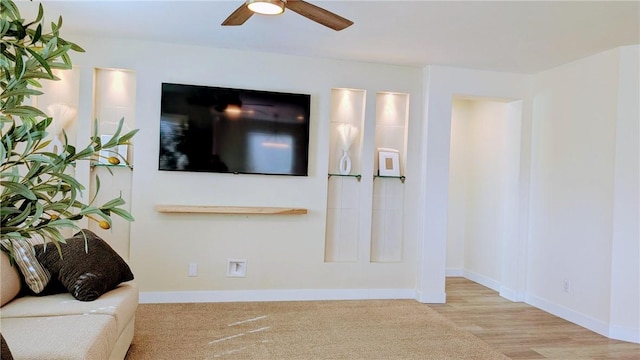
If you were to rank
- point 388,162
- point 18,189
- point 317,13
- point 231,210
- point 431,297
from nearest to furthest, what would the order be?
point 18,189
point 317,13
point 231,210
point 431,297
point 388,162

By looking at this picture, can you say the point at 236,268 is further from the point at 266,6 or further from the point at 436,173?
the point at 266,6

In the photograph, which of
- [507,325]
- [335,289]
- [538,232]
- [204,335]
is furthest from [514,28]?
[204,335]

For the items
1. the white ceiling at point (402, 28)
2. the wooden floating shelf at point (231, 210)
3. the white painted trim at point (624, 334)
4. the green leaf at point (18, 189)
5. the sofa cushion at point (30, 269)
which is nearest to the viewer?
the green leaf at point (18, 189)

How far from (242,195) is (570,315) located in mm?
3346

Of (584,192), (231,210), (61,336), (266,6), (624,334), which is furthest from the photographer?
(231,210)

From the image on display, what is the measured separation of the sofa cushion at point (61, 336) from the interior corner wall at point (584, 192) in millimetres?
3899

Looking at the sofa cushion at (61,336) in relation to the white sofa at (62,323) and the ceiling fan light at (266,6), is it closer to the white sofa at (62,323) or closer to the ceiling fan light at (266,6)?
the white sofa at (62,323)

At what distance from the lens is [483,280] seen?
5.63 metres

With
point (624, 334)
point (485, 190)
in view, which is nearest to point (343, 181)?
point (485, 190)

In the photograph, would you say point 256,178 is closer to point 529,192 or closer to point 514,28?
point 514,28

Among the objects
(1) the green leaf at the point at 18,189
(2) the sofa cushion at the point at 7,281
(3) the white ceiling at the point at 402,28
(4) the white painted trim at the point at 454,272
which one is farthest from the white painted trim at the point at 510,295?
(1) the green leaf at the point at 18,189

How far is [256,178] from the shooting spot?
4.42 meters

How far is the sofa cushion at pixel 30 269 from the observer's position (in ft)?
8.33

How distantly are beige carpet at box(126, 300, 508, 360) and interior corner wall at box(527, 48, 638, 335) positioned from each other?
4.22 ft
